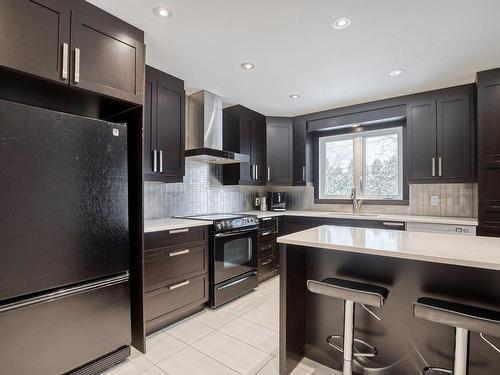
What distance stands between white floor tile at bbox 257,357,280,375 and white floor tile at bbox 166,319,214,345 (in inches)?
25.5

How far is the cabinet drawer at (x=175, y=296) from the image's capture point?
2.14m

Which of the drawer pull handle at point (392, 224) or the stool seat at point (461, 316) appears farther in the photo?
the drawer pull handle at point (392, 224)

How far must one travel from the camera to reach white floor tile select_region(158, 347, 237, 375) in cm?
172

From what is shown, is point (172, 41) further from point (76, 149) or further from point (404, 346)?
point (404, 346)

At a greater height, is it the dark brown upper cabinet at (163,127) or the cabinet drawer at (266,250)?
the dark brown upper cabinet at (163,127)

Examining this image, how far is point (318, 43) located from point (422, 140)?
1.90 m

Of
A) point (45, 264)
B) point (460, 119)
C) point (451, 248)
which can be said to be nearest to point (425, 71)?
point (460, 119)

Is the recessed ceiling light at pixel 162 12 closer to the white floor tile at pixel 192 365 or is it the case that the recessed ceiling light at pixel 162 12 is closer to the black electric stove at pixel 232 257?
the black electric stove at pixel 232 257

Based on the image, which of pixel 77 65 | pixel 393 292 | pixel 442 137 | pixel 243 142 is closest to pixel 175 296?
pixel 393 292

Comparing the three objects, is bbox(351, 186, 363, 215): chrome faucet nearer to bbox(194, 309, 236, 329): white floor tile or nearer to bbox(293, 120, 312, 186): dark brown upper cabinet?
bbox(293, 120, 312, 186): dark brown upper cabinet

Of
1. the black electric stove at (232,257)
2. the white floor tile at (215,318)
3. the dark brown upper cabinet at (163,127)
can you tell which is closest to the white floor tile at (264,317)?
the white floor tile at (215,318)

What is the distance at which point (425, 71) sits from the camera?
8.47ft

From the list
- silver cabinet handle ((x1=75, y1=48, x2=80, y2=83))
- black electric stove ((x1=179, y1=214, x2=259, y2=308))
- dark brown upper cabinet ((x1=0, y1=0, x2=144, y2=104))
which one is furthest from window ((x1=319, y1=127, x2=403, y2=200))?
silver cabinet handle ((x1=75, y1=48, x2=80, y2=83))

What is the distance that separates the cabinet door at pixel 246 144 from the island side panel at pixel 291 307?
1982 mm
